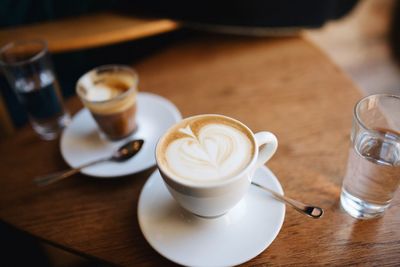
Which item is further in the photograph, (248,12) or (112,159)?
(248,12)

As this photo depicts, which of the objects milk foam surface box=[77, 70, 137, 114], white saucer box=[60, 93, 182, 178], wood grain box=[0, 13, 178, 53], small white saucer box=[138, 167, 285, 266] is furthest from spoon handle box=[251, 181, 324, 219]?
wood grain box=[0, 13, 178, 53]

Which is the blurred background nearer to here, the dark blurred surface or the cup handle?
the dark blurred surface

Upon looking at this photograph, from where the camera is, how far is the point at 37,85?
84 cm

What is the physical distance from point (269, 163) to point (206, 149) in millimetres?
187

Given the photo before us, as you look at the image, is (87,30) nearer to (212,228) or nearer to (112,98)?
(112,98)

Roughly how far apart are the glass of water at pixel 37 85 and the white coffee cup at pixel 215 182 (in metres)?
0.38

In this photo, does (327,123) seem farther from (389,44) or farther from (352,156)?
(389,44)

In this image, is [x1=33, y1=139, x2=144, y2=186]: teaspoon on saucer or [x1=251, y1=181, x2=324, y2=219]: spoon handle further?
[x1=33, y1=139, x2=144, y2=186]: teaspoon on saucer

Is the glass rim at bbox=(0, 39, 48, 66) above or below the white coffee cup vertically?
above

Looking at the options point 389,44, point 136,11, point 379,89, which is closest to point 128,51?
point 136,11

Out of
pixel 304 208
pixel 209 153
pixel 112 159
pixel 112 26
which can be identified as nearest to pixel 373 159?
pixel 304 208

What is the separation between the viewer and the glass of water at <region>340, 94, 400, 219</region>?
1.86 feet

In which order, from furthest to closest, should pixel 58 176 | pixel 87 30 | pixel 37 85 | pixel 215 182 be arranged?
pixel 87 30 → pixel 37 85 → pixel 58 176 → pixel 215 182

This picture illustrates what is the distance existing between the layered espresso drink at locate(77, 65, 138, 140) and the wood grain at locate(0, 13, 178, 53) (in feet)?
0.57
